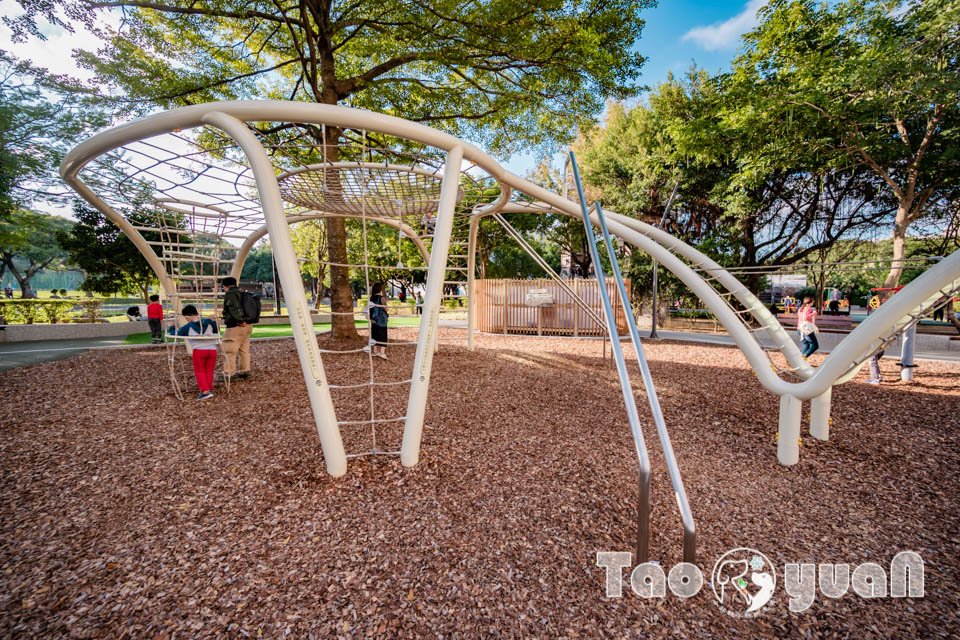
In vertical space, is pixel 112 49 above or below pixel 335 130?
above

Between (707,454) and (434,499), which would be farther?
(707,454)

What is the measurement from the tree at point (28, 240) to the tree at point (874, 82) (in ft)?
79.7

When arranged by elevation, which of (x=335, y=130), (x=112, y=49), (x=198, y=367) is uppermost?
(x=112, y=49)

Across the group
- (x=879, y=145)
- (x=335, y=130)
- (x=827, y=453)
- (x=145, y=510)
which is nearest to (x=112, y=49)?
(x=335, y=130)

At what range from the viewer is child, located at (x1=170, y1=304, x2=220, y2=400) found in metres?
5.19

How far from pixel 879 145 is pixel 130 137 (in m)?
15.6

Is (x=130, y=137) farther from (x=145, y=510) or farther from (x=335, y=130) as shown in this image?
(x=335, y=130)

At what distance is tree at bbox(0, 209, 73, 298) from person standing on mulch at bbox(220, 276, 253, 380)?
43.1 ft

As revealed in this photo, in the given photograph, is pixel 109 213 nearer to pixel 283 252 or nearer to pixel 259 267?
pixel 283 252

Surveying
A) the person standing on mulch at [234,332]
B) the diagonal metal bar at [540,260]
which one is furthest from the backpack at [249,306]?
the diagonal metal bar at [540,260]

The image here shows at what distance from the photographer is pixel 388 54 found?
28.3 ft

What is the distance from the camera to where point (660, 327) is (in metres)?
18.0

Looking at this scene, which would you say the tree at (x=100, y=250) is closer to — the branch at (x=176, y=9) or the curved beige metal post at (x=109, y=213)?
the branch at (x=176, y=9)

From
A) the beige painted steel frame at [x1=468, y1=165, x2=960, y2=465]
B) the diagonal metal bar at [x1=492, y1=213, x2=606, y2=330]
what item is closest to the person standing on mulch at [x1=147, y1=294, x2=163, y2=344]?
the diagonal metal bar at [x1=492, y1=213, x2=606, y2=330]
